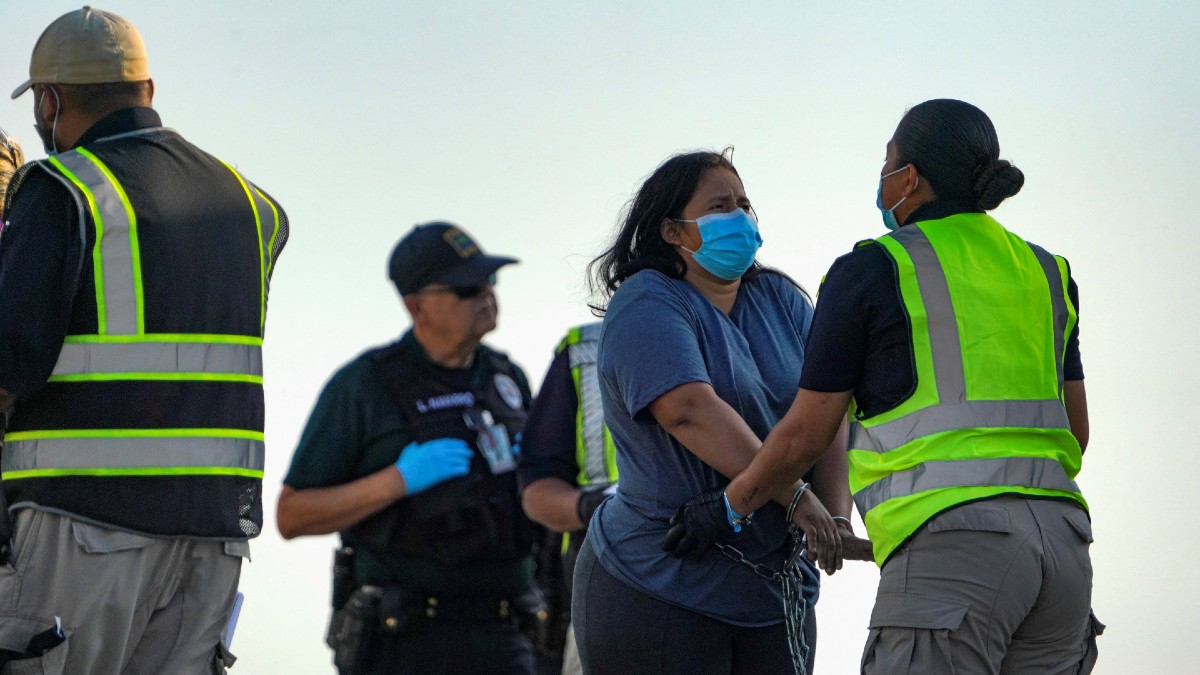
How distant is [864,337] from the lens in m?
2.95

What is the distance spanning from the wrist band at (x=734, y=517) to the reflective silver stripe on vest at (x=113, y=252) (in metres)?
1.32

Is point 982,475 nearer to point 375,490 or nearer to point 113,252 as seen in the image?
point 113,252

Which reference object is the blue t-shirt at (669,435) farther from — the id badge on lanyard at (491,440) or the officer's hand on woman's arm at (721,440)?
the id badge on lanyard at (491,440)

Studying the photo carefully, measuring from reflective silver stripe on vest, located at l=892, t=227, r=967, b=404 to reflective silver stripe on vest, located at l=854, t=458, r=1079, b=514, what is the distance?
0.13 meters

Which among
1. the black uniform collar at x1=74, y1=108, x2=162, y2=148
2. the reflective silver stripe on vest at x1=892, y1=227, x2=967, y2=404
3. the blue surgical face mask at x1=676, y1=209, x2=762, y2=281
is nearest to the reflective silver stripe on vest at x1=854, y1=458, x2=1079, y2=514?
the reflective silver stripe on vest at x1=892, y1=227, x2=967, y2=404

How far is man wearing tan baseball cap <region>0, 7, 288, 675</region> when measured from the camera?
10.1 ft

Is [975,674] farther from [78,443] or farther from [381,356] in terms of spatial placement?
[381,356]

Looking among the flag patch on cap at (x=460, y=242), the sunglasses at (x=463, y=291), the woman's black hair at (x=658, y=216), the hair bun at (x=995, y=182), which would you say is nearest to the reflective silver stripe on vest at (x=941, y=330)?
the hair bun at (x=995, y=182)

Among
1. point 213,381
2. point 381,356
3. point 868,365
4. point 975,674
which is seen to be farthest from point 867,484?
point 381,356

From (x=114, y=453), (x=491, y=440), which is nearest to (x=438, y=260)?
(x=491, y=440)

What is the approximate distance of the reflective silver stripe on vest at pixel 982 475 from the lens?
285 cm

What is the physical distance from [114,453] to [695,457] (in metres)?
1.25

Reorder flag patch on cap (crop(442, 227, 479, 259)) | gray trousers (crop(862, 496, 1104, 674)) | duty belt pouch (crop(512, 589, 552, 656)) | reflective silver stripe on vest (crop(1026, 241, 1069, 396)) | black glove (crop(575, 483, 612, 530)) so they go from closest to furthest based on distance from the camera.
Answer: gray trousers (crop(862, 496, 1104, 674)) → reflective silver stripe on vest (crop(1026, 241, 1069, 396)) → duty belt pouch (crop(512, 589, 552, 656)) → black glove (crop(575, 483, 612, 530)) → flag patch on cap (crop(442, 227, 479, 259))

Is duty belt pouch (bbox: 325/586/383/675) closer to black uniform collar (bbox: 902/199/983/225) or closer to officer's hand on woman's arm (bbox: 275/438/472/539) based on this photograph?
officer's hand on woman's arm (bbox: 275/438/472/539)
